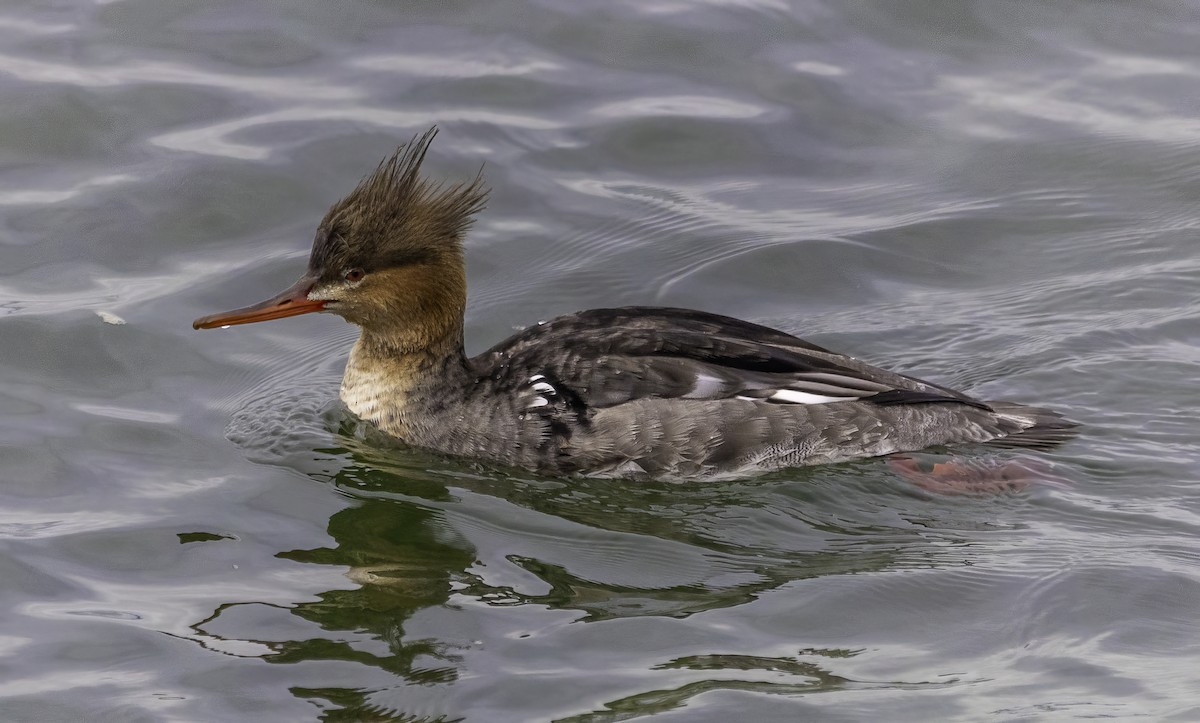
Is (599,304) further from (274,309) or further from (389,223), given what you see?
(274,309)

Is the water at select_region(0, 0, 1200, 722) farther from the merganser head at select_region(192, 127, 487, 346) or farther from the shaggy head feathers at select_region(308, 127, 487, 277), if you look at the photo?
the shaggy head feathers at select_region(308, 127, 487, 277)

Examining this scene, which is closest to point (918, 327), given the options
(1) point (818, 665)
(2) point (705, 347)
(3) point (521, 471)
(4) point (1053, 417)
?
(4) point (1053, 417)

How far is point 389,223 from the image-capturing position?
26.0 ft

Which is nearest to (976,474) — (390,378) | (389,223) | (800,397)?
(800,397)

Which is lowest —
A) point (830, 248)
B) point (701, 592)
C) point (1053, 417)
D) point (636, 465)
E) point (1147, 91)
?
point (701, 592)

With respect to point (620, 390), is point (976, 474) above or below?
below

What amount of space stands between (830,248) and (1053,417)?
89.1 inches

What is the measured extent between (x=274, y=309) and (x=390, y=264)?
64 cm

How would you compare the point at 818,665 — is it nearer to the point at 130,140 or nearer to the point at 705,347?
the point at 705,347

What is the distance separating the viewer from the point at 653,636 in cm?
625

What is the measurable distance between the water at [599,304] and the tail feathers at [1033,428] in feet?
0.45

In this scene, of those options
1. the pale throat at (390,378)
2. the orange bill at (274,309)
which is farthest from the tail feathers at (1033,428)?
the orange bill at (274,309)

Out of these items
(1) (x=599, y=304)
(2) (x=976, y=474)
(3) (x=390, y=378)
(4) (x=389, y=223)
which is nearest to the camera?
(2) (x=976, y=474)

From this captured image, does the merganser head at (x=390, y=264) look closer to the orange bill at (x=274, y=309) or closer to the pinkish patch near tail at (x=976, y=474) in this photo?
the orange bill at (x=274, y=309)
